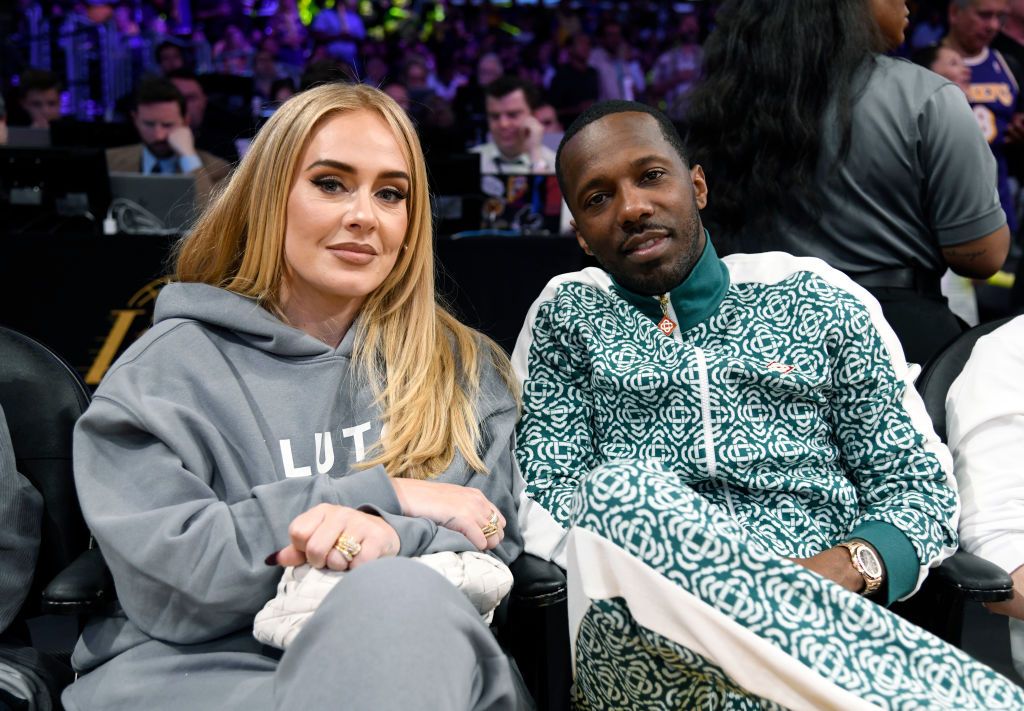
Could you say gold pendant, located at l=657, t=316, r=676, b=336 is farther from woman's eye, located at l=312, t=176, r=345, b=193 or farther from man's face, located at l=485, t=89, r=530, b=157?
man's face, located at l=485, t=89, r=530, b=157

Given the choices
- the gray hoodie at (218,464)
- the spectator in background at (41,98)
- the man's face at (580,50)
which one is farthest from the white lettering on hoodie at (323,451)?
the man's face at (580,50)

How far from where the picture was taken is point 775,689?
1.39 m

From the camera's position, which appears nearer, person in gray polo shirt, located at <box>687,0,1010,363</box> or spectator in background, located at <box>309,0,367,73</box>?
person in gray polo shirt, located at <box>687,0,1010,363</box>

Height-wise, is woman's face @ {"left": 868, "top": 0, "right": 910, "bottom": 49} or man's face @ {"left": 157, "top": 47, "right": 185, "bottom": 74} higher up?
woman's face @ {"left": 868, "top": 0, "right": 910, "bottom": 49}

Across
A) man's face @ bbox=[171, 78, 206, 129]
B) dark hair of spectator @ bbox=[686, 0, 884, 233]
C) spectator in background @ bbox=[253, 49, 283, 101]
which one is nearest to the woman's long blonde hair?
dark hair of spectator @ bbox=[686, 0, 884, 233]

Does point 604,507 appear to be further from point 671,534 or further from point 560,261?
point 560,261

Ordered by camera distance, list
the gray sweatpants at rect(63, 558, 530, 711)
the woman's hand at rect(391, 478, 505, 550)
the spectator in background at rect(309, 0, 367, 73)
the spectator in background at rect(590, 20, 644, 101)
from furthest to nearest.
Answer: the spectator in background at rect(309, 0, 367, 73)
the spectator in background at rect(590, 20, 644, 101)
the woman's hand at rect(391, 478, 505, 550)
the gray sweatpants at rect(63, 558, 530, 711)

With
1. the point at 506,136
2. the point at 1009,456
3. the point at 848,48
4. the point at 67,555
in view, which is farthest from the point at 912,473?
the point at 506,136

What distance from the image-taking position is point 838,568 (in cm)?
175

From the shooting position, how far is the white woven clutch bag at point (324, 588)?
149 cm

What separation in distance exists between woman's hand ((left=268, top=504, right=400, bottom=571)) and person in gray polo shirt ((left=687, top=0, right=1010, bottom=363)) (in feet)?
3.98

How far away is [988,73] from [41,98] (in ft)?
19.0

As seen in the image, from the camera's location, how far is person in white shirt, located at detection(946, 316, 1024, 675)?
188 centimetres

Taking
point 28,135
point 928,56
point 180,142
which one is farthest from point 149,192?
point 928,56
